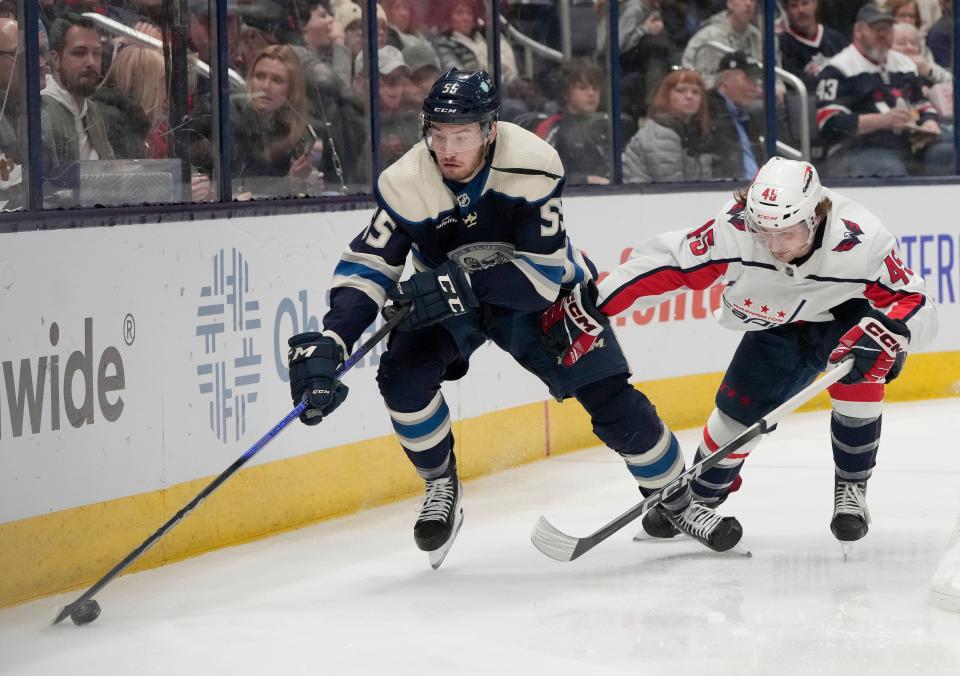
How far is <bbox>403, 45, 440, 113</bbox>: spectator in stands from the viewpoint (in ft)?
17.0

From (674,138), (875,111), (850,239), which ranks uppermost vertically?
(875,111)

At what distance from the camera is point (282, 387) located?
4.36m

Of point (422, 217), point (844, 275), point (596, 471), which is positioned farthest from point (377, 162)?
point (844, 275)

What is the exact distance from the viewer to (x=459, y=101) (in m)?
3.34

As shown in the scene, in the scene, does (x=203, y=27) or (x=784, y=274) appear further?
(x=203, y=27)

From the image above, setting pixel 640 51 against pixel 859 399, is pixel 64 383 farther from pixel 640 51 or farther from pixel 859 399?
pixel 640 51

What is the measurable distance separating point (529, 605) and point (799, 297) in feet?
3.03

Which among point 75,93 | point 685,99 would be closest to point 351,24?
point 75,93

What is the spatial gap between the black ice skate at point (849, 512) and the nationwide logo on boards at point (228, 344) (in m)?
1.54

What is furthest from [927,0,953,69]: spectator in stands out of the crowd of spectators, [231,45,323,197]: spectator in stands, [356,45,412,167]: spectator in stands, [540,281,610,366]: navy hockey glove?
[540,281,610,366]: navy hockey glove

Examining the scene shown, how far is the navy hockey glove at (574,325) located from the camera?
3.59m

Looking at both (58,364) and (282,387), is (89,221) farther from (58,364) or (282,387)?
(282,387)

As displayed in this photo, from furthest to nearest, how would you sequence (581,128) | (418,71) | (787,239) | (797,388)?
(581,128), (418,71), (797,388), (787,239)

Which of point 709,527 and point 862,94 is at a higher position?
point 862,94
